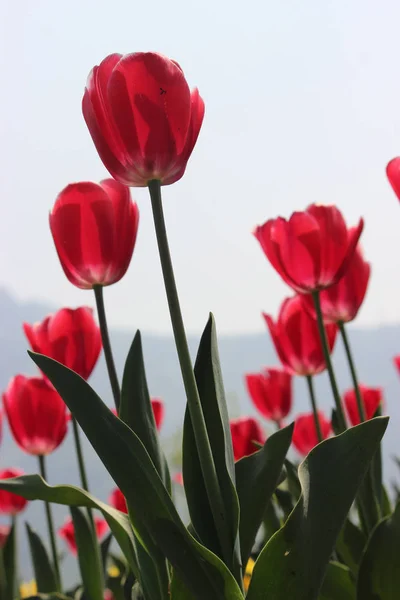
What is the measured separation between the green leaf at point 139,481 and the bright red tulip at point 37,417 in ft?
0.99

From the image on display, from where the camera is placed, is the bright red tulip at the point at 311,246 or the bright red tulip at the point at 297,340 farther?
the bright red tulip at the point at 297,340

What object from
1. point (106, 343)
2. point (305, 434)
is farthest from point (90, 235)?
point (305, 434)

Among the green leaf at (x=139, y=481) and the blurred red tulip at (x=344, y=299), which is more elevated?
the blurred red tulip at (x=344, y=299)

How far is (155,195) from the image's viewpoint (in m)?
0.31

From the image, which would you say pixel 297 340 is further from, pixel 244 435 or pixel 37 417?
pixel 37 417

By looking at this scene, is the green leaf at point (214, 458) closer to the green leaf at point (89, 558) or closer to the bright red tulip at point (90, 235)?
the bright red tulip at point (90, 235)

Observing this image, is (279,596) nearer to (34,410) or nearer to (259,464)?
(259,464)

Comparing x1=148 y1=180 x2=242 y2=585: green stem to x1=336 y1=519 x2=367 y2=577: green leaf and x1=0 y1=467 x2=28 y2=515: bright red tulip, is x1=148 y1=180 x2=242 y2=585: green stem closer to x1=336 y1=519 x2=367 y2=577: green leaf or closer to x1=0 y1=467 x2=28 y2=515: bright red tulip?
x1=336 y1=519 x2=367 y2=577: green leaf

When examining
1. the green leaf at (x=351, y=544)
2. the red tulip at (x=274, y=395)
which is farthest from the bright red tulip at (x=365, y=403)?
the green leaf at (x=351, y=544)

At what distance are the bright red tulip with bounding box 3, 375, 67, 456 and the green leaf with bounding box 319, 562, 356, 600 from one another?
295 mm

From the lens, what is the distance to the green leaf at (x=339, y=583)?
1.47 ft

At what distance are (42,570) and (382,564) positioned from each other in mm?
390

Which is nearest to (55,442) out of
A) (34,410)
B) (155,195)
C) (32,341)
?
(34,410)

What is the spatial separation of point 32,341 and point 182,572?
254mm
